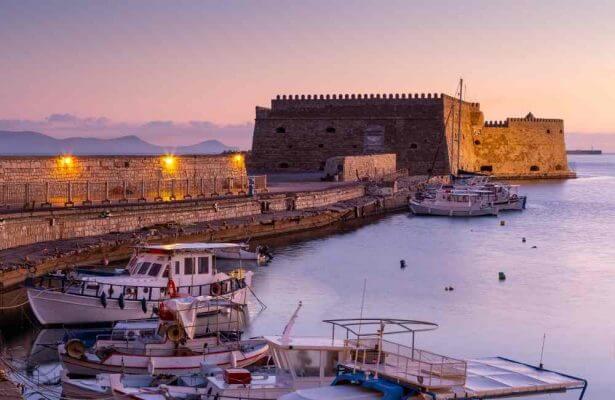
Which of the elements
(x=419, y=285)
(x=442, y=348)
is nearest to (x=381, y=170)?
(x=419, y=285)

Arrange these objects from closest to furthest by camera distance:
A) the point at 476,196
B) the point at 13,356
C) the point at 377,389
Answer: the point at 377,389 → the point at 13,356 → the point at 476,196

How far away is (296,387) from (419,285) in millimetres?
15086

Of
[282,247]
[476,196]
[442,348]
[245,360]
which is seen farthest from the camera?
[476,196]

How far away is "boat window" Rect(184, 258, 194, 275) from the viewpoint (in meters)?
20.4

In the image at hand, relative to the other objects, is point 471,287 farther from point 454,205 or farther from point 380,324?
point 454,205

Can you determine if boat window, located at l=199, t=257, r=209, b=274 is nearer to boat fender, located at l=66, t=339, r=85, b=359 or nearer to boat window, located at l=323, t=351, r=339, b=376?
boat fender, located at l=66, t=339, r=85, b=359

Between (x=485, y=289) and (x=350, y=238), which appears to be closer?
(x=485, y=289)

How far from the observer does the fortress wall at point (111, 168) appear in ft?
97.8

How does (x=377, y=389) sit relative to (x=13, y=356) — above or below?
above

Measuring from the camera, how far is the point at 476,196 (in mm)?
51625

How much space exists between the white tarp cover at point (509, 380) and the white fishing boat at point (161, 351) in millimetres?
4122

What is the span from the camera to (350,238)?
3866 centimetres

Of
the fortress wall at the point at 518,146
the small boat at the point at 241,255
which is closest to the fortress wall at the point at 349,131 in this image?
the fortress wall at the point at 518,146

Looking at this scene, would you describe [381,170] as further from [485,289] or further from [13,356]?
[13,356]
